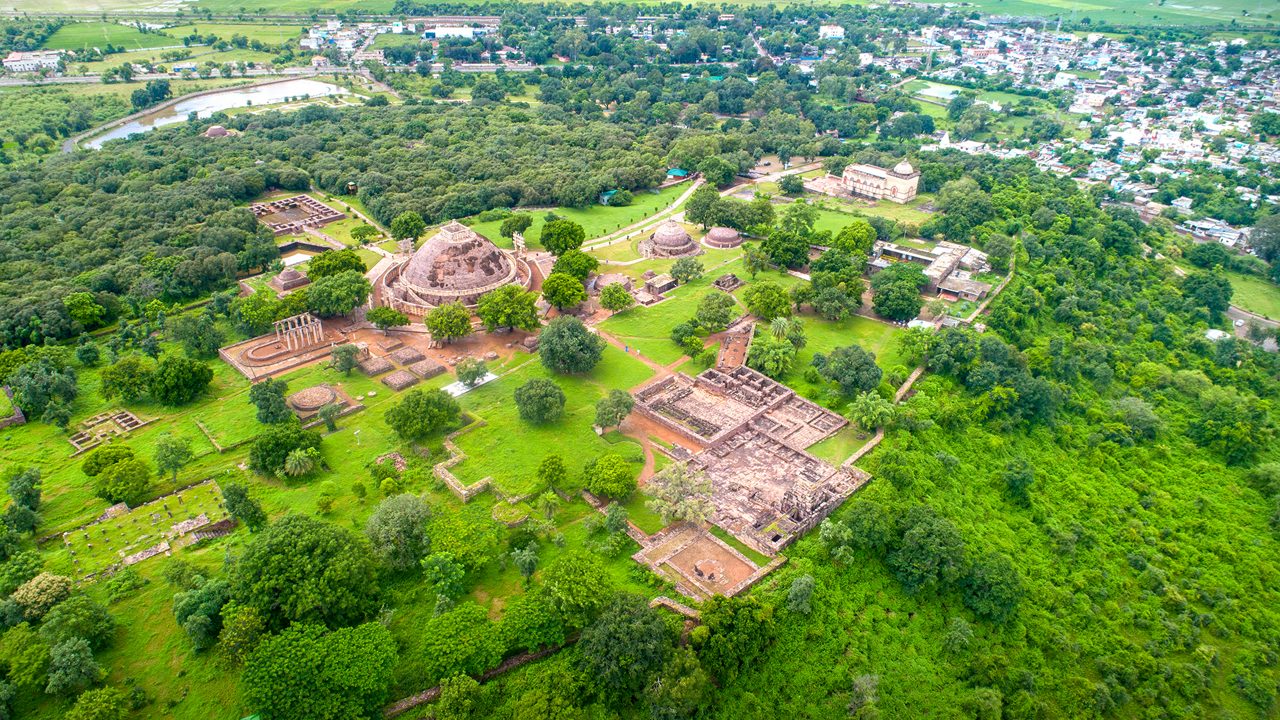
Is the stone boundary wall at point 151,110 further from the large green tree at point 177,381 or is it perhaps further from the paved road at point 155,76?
the large green tree at point 177,381

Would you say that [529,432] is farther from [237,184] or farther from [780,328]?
[237,184]

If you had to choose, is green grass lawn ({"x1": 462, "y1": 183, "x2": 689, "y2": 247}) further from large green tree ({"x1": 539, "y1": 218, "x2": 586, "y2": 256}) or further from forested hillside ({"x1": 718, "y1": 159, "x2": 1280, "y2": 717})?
forested hillside ({"x1": 718, "y1": 159, "x2": 1280, "y2": 717})

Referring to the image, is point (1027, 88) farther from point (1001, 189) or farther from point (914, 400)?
point (914, 400)

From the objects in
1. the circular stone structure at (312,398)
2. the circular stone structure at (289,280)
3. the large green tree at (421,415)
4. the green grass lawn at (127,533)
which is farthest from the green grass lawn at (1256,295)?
the green grass lawn at (127,533)

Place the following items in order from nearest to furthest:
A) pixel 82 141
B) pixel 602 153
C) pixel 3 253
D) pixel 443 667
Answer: pixel 443 667 < pixel 3 253 < pixel 602 153 < pixel 82 141

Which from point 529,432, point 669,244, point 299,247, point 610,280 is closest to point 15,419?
point 299,247

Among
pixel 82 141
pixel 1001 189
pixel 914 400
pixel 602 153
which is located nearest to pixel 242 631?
pixel 914 400
